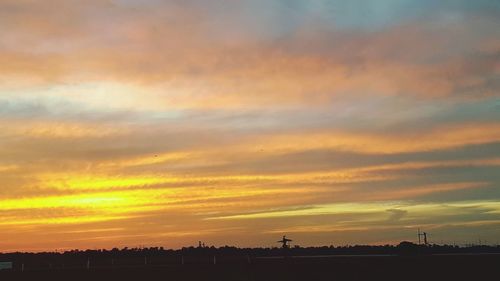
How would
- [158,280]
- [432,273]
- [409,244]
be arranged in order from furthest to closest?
[409,244]
[158,280]
[432,273]

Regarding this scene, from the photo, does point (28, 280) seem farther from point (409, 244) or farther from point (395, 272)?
point (409, 244)

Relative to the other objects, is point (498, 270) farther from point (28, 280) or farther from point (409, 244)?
point (409, 244)

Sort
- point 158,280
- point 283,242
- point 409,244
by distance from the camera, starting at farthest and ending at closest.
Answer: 1. point 409,244
2. point 283,242
3. point 158,280

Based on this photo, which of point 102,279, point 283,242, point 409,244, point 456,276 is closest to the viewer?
point 456,276

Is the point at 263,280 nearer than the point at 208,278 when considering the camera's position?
Yes

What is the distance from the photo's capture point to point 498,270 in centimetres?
4491

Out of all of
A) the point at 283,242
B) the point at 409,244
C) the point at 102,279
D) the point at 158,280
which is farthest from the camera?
the point at 409,244

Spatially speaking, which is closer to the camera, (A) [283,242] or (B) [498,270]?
(B) [498,270]

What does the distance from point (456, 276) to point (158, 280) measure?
22.7 metres

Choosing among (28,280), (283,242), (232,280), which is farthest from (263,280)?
(283,242)

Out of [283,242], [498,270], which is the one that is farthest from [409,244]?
[498,270]

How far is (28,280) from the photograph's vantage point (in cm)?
5422

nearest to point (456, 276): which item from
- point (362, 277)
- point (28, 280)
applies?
point (362, 277)

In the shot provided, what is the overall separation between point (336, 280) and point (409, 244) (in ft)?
302
